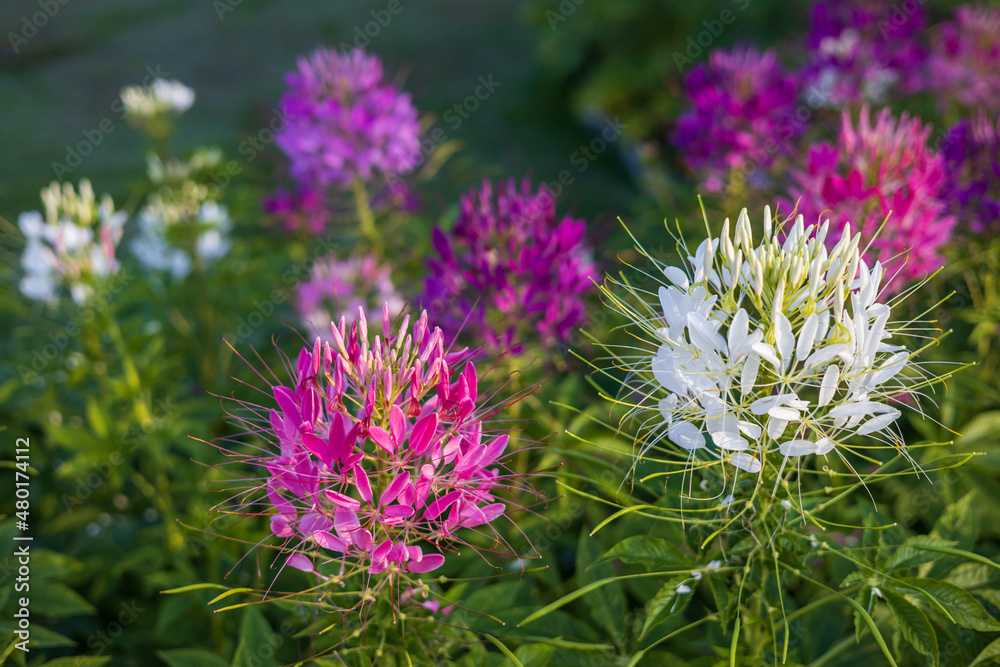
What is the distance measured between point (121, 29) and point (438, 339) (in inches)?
526

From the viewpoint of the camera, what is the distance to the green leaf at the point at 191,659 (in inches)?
58.1

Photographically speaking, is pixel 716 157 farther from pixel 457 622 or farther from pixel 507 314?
pixel 457 622

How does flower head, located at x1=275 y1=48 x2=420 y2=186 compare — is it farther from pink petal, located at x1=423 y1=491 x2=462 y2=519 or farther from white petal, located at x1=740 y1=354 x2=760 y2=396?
white petal, located at x1=740 y1=354 x2=760 y2=396

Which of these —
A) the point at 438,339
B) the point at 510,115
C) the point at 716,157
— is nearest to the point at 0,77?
the point at 510,115

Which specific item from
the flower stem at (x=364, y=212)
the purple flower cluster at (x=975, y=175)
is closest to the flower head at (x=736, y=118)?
the purple flower cluster at (x=975, y=175)

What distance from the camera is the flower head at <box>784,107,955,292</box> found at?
6.82 feet

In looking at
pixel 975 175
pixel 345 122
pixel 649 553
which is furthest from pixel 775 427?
pixel 345 122

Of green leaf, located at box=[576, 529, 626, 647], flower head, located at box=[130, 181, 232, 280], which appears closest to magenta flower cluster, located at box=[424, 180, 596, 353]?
green leaf, located at box=[576, 529, 626, 647]

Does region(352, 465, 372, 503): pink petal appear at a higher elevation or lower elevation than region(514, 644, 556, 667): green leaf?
higher

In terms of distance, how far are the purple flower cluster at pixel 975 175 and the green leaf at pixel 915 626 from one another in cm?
154

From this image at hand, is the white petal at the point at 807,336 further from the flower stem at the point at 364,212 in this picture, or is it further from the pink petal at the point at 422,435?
the flower stem at the point at 364,212

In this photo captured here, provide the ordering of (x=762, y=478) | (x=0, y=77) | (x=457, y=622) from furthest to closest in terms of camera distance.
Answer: (x=0, y=77) → (x=457, y=622) → (x=762, y=478)

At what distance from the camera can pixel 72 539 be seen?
8.11 ft

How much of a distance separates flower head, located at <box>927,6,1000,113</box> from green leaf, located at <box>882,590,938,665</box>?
3381 millimetres
